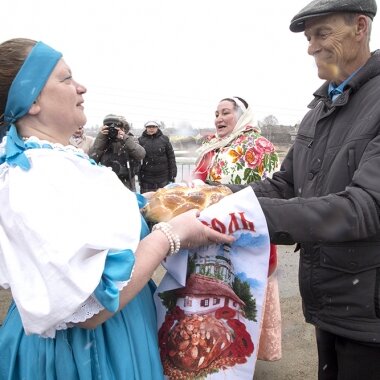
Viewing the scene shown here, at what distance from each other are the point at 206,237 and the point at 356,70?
38.2 inches

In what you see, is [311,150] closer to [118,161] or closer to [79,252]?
[79,252]

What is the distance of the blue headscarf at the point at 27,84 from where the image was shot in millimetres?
1309

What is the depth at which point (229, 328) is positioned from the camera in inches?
54.6

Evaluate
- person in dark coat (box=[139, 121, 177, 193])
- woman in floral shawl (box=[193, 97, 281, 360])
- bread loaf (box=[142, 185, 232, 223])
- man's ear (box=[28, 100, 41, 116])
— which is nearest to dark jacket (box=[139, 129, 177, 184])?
person in dark coat (box=[139, 121, 177, 193])

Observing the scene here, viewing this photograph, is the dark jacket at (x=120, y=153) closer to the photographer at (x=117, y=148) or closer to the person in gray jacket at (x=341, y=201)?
the photographer at (x=117, y=148)

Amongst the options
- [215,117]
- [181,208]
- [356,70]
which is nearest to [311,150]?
[356,70]

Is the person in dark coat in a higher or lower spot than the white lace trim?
lower

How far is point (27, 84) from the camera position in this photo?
1.31m

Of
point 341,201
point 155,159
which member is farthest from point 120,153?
point 341,201

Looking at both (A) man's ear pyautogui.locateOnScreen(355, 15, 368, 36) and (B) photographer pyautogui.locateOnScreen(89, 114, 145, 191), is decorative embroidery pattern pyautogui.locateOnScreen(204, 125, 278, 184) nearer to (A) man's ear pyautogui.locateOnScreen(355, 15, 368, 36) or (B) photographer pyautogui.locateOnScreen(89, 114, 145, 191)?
(A) man's ear pyautogui.locateOnScreen(355, 15, 368, 36)

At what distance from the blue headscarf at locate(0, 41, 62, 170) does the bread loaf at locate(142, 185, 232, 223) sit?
46cm

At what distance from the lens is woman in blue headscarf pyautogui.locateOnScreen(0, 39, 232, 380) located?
1.13 metres

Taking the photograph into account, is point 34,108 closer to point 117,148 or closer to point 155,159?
point 117,148

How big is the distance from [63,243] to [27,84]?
519 mm
